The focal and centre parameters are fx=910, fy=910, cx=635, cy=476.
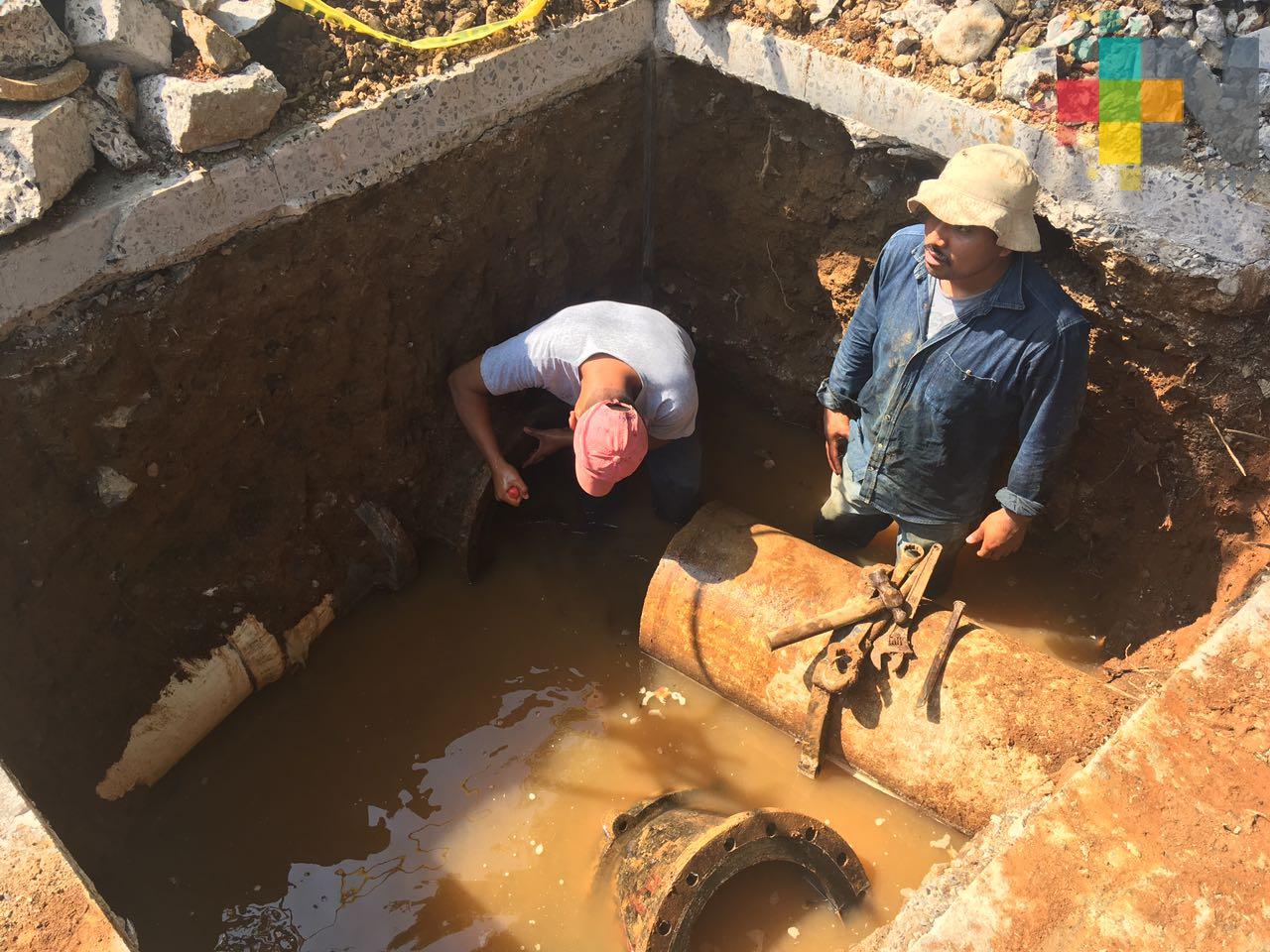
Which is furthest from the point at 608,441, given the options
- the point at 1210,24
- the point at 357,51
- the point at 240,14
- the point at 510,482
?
the point at 1210,24

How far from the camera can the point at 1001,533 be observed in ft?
11.1

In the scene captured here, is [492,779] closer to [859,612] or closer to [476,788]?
[476,788]

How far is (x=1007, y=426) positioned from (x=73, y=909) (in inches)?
125

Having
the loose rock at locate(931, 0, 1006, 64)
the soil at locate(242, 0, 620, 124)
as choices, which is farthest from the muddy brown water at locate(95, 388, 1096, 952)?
the loose rock at locate(931, 0, 1006, 64)

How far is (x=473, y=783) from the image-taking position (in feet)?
12.1

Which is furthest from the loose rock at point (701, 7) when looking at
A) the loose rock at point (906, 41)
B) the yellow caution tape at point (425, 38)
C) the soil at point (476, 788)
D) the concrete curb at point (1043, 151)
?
the soil at point (476, 788)

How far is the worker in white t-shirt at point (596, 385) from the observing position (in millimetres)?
3166

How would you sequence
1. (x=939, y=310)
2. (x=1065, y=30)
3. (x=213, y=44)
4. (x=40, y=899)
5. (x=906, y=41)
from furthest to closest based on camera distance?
1. (x=906, y=41)
2. (x=1065, y=30)
3. (x=939, y=310)
4. (x=213, y=44)
5. (x=40, y=899)

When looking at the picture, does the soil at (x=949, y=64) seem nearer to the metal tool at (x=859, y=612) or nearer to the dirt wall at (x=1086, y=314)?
the dirt wall at (x=1086, y=314)

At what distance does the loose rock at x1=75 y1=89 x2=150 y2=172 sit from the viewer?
2.82 metres

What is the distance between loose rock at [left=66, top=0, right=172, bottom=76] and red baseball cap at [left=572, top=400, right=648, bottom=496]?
5.96ft

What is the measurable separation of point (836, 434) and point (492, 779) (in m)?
2.03

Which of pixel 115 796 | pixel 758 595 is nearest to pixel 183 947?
pixel 115 796

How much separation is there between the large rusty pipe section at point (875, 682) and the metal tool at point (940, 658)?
0.03 m
